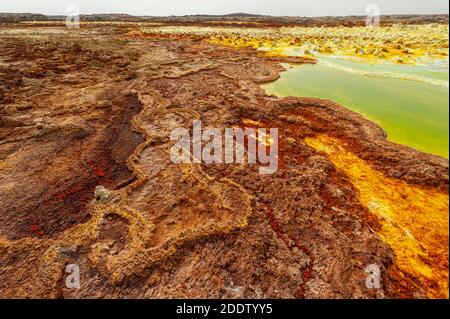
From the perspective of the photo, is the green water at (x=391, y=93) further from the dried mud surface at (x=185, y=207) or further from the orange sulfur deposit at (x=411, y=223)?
the orange sulfur deposit at (x=411, y=223)

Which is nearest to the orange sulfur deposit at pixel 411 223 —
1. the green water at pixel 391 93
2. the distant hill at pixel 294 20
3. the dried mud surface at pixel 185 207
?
the dried mud surface at pixel 185 207

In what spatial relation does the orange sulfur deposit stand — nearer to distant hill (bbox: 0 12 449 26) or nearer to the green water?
the green water

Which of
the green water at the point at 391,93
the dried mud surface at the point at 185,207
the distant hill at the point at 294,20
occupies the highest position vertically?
the distant hill at the point at 294,20

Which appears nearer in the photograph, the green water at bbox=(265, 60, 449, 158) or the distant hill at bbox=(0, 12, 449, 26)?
the green water at bbox=(265, 60, 449, 158)

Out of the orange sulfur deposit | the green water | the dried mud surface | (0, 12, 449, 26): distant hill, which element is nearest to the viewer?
the orange sulfur deposit

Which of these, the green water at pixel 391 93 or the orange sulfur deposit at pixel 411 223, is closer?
the orange sulfur deposit at pixel 411 223

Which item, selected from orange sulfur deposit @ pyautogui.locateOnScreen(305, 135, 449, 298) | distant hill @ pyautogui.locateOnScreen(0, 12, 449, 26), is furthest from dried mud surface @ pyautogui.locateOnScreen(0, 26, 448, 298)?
distant hill @ pyautogui.locateOnScreen(0, 12, 449, 26)
